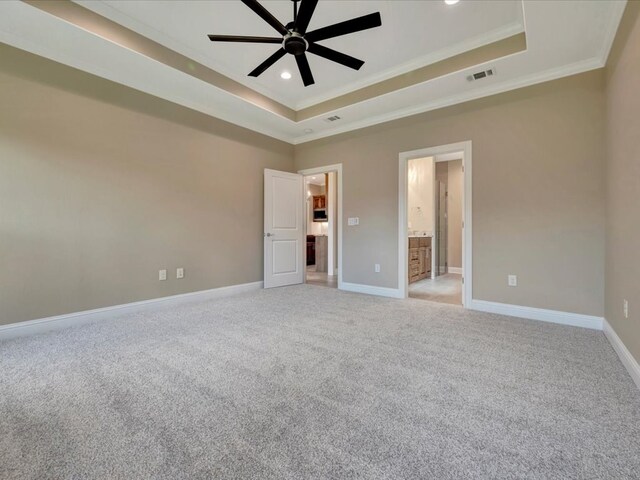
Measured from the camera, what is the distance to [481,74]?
312cm

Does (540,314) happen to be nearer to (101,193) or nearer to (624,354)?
(624,354)

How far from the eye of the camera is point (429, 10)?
258 cm

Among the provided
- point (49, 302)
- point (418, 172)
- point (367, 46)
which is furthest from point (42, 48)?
point (418, 172)

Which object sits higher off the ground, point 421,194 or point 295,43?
point 295,43

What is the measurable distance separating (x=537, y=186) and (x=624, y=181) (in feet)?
3.36

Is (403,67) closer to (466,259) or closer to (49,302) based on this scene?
(466,259)

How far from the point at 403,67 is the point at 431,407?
3650 millimetres

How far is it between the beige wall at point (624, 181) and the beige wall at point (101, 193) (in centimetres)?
435

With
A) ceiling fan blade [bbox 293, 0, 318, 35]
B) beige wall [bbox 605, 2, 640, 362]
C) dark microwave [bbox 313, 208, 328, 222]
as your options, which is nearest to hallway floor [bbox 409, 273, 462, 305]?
beige wall [bbox 605, 2, 640, 362]

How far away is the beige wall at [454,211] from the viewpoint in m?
6.91

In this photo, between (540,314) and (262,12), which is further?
(540,314)

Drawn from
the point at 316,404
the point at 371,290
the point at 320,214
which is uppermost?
the point at 320,214

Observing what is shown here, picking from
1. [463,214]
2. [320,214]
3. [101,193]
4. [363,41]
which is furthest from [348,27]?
[320,214]

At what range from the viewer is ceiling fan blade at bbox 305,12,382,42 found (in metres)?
2.06
